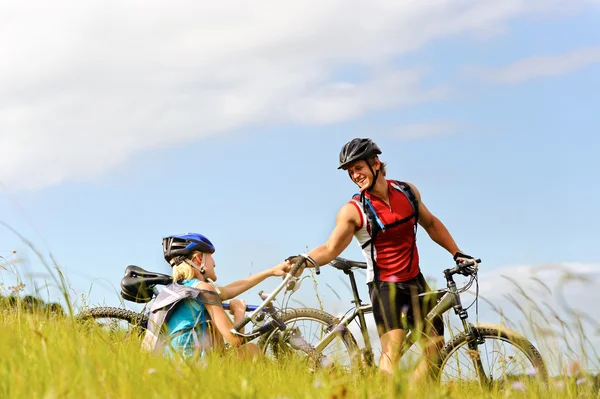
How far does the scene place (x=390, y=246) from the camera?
268 inches

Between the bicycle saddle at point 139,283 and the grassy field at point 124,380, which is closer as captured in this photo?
the grassy field at point 124,380

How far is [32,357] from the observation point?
400 cm

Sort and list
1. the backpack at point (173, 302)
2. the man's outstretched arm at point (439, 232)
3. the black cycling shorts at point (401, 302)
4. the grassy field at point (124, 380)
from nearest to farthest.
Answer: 1. the grassy field at point (124, 380)
2. the backpack at point (173, 302)
3. the black cycling shorts at point (401, 302)
4. the man's outstretched arm at point (439, 232)

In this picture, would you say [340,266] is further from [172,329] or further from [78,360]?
[78,360]

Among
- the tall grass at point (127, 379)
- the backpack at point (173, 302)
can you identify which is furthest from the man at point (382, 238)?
the tall grass at point (127, 379)

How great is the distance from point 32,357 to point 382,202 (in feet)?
12.0

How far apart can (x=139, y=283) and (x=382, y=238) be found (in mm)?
2455

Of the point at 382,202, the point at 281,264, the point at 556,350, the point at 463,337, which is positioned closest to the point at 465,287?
the point at 463,337

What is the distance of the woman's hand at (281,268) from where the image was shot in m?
6.88

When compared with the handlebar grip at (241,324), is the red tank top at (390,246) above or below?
above

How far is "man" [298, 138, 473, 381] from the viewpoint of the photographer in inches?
264

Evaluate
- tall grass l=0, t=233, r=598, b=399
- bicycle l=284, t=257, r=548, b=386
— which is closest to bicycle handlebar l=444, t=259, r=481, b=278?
bicycle l=284, t=257, r=548, b=386

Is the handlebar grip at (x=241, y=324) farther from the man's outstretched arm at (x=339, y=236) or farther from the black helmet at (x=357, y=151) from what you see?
the black helmet at (x=357, y=151)

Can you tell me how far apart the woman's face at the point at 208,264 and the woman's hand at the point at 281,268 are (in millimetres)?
550
